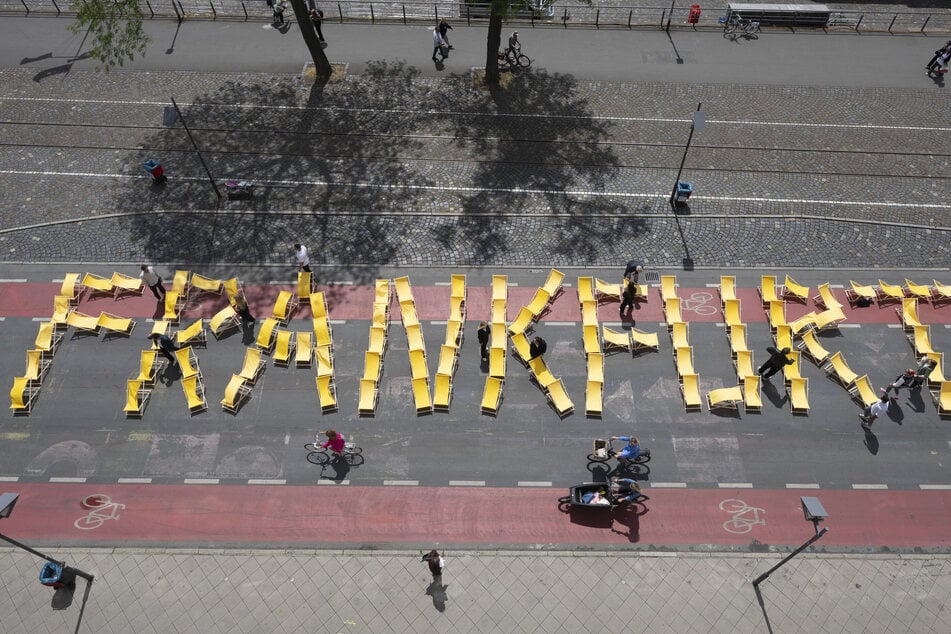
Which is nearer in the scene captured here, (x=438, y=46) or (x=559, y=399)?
(x=559, y=399)

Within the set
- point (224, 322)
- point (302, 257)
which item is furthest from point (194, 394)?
point (302, 257)

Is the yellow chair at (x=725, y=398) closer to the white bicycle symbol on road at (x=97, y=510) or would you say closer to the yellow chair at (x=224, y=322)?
the yellow chair at (x=224, y=322)

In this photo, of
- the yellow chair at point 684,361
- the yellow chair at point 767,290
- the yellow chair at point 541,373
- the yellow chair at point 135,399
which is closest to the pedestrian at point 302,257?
the yellow chair at point 135,399

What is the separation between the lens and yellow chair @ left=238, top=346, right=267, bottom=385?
1902 centimetres

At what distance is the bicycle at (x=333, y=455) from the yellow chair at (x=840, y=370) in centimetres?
1515

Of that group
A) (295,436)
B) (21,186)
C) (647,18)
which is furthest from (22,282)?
(647,18)

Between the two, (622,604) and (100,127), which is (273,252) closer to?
(100,127)

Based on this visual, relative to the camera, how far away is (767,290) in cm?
2117

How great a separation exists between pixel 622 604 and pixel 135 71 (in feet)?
106

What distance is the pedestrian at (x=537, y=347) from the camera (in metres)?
18.7

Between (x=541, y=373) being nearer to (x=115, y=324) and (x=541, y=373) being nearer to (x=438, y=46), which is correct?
(x=115, y=324)

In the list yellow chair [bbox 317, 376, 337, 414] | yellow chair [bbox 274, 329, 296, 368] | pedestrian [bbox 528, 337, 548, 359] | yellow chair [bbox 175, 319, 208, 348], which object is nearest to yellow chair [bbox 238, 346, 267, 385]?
yellow chair [bbox 274, 329, 296, 368]

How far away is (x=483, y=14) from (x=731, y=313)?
75.2 feet

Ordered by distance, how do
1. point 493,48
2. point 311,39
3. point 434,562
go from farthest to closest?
point 311,39
point 493,48
point 434,562
